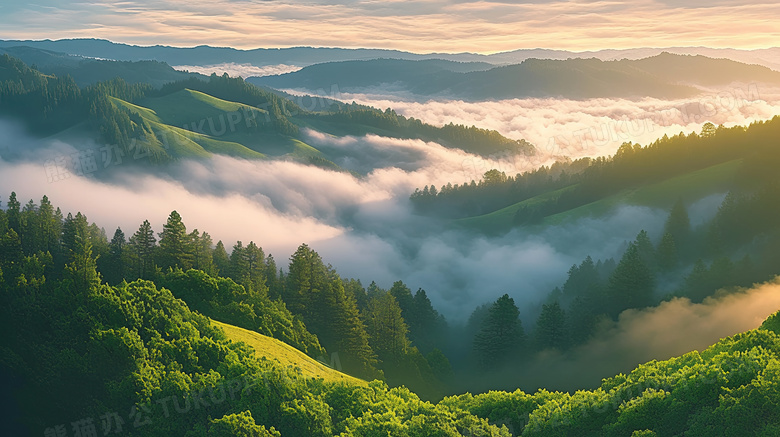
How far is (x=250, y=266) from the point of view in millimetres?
93250

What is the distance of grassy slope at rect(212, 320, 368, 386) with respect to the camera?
191ft

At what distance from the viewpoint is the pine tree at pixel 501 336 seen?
299 ft

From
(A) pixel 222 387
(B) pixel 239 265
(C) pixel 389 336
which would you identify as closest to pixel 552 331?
(C) pixel 389 336

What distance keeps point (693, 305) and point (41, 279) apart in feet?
275

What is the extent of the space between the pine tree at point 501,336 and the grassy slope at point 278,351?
105ft

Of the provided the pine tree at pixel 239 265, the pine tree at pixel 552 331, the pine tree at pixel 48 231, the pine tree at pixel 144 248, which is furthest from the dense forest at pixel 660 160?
the pine tree at pixel 48 231

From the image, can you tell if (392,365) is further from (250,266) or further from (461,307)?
(461,307)

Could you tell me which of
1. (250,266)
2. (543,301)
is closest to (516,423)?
(250,266)

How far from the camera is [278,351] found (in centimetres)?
6147

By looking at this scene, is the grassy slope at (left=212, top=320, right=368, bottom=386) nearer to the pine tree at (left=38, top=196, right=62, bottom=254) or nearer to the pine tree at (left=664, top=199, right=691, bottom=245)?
the pine tree at (left=38, top=196, right=62, bottom=254)

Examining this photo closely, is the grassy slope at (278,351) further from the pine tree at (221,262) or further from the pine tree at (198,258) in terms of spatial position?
the pine tree at (221,262)

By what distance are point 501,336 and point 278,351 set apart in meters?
41.3

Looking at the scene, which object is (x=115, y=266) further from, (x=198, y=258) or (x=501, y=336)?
(x=501, y=336)

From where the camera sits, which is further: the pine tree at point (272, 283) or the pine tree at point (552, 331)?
the pine tree at point (552, 331)
